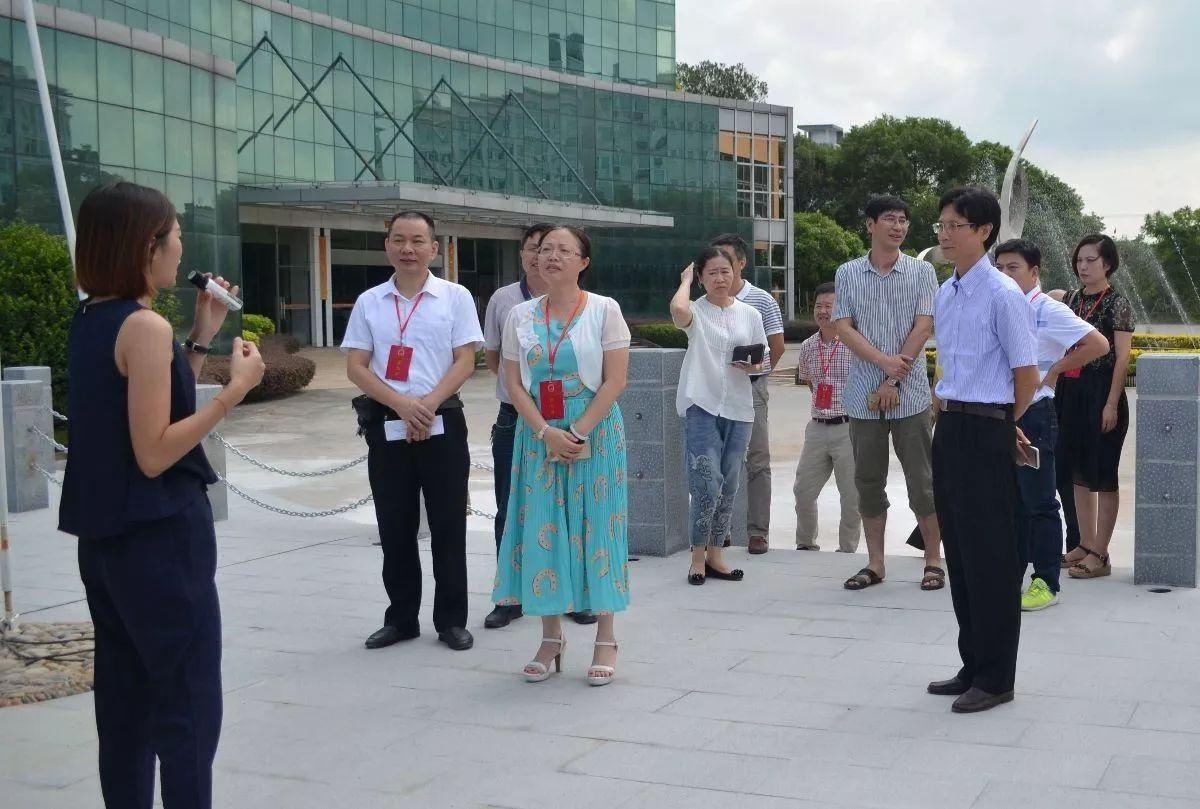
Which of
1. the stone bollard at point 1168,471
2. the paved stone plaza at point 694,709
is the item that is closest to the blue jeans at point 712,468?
the paved stone plaza at point 694,709

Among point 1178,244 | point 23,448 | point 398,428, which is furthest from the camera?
point 1178,244

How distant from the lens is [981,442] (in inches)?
193

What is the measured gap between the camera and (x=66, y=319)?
1680 centimetres

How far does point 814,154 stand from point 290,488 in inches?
2293

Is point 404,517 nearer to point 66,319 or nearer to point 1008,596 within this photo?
point 1008,596

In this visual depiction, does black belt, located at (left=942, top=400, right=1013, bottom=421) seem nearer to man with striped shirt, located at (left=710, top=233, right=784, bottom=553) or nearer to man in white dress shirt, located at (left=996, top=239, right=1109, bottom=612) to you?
man in white dress shirt, located at (left=996, top=239, right=1109, bottom=612)

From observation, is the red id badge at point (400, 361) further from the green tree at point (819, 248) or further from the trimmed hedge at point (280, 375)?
the green tree at point (819, 248)

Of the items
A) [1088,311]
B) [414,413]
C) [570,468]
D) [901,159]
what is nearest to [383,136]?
[901,159]

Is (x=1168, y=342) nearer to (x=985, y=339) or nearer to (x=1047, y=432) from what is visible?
(x=1047, y=432)

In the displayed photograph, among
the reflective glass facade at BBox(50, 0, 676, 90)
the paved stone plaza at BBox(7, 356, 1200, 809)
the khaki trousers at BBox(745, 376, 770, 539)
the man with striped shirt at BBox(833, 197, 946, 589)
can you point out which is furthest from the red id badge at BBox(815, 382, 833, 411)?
the reflective glass facade at BBox(50, 0, 676, 90)

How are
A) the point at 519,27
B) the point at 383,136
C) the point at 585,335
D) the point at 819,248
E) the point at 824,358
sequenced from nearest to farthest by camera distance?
the point at 585,335 < the point at 824,358 < the point at 383,136 < the point at 519,27 < the point at 819,248

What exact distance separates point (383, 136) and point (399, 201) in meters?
11.3

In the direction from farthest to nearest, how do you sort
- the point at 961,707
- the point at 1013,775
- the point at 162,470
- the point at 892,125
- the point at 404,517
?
the point at 892,125
the point at 404,517
the point at 961,707
the point at 1013,775
the point at 162,470

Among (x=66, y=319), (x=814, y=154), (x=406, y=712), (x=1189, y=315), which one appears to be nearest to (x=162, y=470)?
(x=406, y=712)
